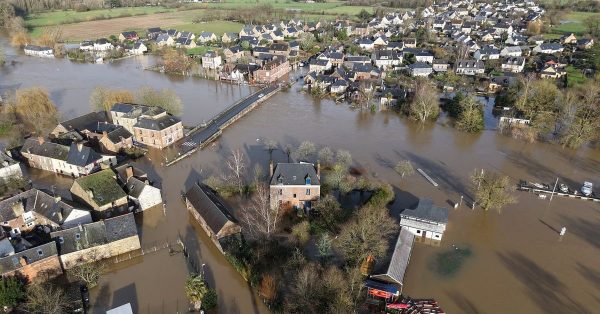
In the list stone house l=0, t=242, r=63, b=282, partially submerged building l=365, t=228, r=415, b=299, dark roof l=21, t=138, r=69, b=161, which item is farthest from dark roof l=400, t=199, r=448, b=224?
dark roof l=21, t=138, r=69, b=161

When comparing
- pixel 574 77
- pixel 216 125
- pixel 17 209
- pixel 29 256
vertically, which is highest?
pixel 574 77

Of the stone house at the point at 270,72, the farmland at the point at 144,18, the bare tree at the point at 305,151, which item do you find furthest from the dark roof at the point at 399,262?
the farmland at the point at 144,18

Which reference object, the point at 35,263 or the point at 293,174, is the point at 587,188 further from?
the point at 35,263

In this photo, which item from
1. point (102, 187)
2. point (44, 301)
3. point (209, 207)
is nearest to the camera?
point (44, 301)

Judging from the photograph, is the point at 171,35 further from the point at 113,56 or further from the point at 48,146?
the point at 48,146

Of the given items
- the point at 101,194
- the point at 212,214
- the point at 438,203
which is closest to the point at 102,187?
the point at 101,194

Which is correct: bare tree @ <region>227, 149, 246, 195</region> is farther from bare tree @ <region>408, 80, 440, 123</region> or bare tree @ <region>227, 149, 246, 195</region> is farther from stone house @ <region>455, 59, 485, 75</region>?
stone house @ <region>455, 59, 485, 75</region>

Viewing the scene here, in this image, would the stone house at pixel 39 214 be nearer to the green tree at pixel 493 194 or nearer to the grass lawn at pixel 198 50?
the green tree at pixel 493 194

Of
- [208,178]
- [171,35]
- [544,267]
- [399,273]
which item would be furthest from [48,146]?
[171,35]
